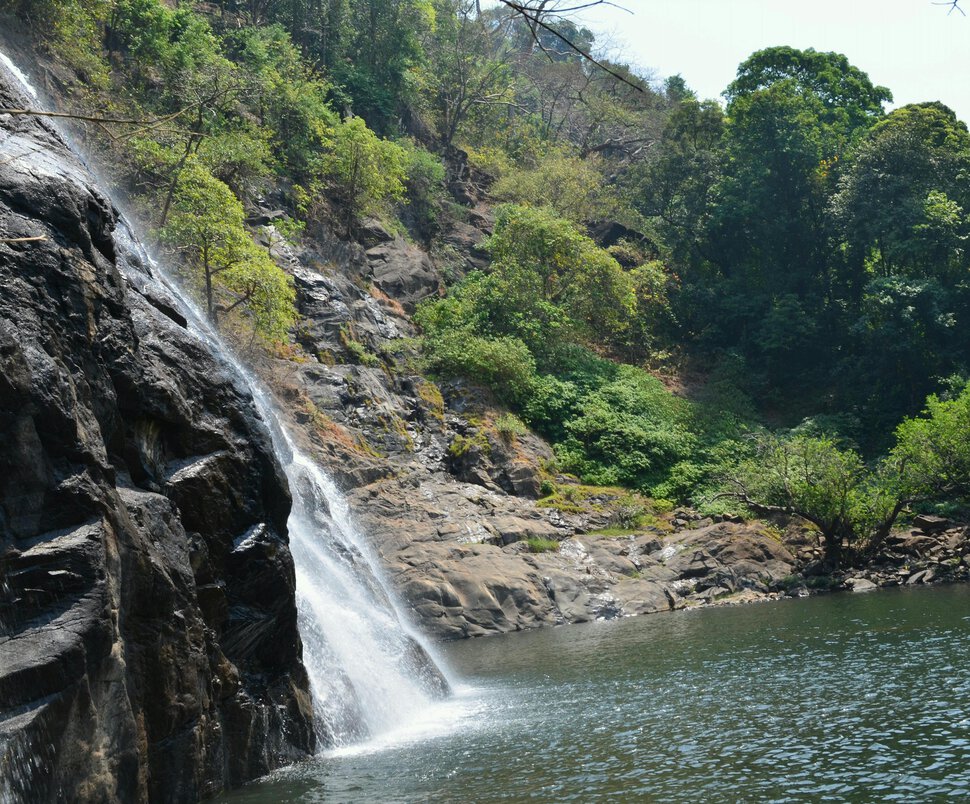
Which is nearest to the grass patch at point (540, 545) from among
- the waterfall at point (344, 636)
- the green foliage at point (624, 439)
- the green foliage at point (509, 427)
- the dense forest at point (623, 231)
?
the green foliage at point (509, 427)

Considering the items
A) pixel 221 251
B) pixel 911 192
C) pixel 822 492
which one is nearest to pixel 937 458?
pixel 822 492

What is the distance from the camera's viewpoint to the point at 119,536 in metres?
10.8

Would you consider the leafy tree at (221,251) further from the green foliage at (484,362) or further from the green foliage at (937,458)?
the green foliage at (937,458)

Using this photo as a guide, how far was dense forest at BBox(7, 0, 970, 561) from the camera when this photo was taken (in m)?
31.3

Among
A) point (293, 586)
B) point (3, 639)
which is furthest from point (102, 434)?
point (293, 586)

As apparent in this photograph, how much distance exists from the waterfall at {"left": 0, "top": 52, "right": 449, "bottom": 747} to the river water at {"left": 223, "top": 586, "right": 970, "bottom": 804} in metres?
0.66

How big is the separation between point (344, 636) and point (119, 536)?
7.22m

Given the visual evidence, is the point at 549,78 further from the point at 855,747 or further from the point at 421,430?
the point at 855,747

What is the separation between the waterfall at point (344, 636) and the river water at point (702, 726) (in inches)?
25.9

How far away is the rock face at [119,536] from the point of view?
30.7 feet

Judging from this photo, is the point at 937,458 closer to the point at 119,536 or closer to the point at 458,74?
the point at 119,536

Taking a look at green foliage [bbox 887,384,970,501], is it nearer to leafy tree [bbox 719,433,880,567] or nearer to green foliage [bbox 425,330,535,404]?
leafy tree [bbox 719,433,880,567]

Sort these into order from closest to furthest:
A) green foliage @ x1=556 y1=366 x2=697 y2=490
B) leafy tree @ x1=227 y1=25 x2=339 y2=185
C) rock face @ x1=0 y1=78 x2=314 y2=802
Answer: rock face @ x1=0 y1=78 x2=314 y2=802 → green foliage @ x1=556 y1=366 x2=697 y2=490 → leafy tree @ x1=227 y1=25 x2=339 y2=185

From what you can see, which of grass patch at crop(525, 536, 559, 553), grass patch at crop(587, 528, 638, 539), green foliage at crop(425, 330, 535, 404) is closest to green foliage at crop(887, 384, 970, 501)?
grass patch at crop(587, 528, 638, 539)
